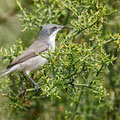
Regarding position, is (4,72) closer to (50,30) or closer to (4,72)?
(4,72)

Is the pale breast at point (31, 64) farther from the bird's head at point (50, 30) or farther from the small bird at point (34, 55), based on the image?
the bird's head at point (50, 30)

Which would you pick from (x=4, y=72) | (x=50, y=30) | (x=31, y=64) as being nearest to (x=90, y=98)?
(x=31, y=64)

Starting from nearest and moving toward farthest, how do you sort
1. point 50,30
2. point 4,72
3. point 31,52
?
point 4,72 → point 31,52 → point 50,30

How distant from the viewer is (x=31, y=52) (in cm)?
392

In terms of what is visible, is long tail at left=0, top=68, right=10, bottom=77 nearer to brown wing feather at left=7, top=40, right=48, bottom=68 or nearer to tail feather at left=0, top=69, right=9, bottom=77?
tail feather at left=0, top=69, right=9, bottom=77

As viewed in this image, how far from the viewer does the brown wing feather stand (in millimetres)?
3653

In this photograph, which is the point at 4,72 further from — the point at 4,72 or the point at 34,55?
the point at 34,55

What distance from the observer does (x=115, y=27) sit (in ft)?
13.0

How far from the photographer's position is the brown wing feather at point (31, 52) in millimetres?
3653

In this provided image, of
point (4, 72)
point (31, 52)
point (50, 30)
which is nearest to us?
point (4, 72)

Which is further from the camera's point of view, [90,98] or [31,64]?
[90,98]

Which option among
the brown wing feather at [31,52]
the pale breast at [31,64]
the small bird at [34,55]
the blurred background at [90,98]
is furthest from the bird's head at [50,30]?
the pale breast at [31,64]

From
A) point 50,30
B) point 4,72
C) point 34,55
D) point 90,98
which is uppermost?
point 50,30

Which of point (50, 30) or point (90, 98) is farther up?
point (50, 30)
